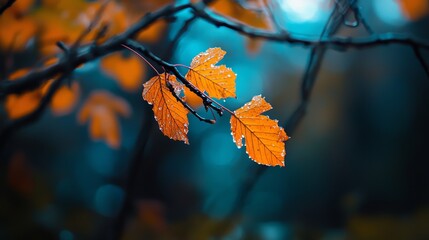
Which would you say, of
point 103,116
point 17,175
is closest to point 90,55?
point 103,116

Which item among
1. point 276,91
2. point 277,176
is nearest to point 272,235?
point 276,91

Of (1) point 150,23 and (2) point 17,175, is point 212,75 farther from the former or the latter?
(2) point 17,175

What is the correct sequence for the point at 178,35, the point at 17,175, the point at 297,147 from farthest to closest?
the point at 297,147
the point at 17,175
the point at 178,35

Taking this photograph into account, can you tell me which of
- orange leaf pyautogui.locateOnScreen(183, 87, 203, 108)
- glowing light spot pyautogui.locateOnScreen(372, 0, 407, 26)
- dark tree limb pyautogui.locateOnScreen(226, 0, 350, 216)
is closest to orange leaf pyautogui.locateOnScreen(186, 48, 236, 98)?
orange leaf pyautogui.locateOnScreen(183, 87, 203, 108)

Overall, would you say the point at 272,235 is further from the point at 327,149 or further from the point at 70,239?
the point at 327,149

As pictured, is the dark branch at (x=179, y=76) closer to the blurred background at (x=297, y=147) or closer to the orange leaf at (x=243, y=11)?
the orange leaf at (x=243, y=11)

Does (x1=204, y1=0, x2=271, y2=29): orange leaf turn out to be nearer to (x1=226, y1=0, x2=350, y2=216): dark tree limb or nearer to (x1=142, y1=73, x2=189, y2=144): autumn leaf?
(x1=226, y1=0, x2=350, y2=216): dark tree limb
